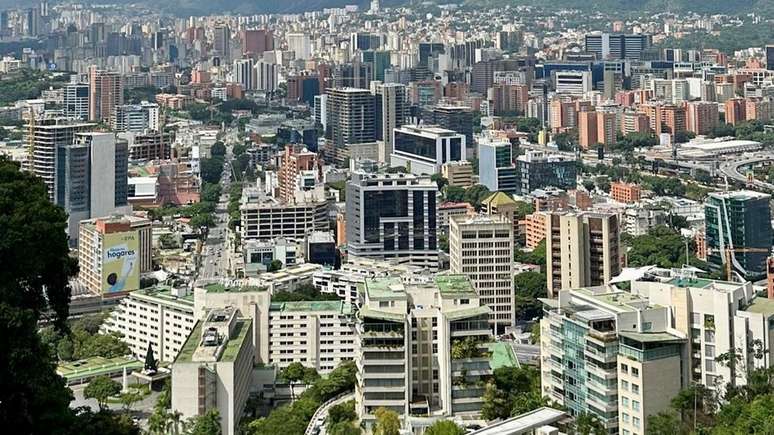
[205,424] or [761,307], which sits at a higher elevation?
[761,307]

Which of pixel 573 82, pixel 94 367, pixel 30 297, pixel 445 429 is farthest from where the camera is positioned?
pixel 573 82

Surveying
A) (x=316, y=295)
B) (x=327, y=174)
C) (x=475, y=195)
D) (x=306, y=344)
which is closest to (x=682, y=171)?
(x=475, y=195)

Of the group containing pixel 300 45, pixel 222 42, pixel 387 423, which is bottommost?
pixel 387 423

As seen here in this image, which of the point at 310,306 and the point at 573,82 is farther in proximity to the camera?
the point at 573,82

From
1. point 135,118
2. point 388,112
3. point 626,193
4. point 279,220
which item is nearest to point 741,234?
point 626,193

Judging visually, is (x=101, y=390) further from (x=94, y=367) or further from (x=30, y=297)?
(x=30, y=297)

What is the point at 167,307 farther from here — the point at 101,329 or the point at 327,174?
the point at 327,174

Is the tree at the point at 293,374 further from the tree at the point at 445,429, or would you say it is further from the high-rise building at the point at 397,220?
the high-rise building at the point at 397,220

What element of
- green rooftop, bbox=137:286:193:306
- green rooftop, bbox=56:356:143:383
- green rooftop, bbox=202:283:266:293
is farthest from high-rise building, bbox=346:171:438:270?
green rooftop, bbox=56:356:143:383
